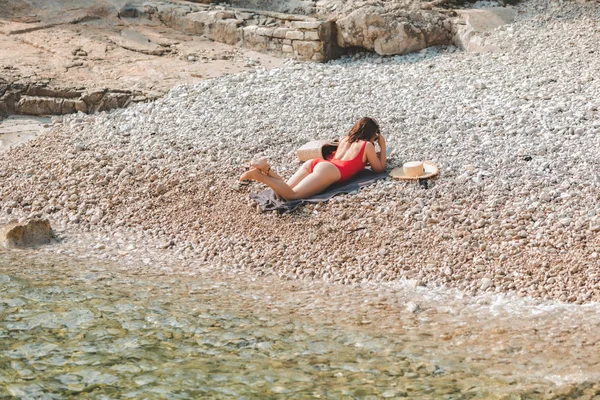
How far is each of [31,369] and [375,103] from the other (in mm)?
5598

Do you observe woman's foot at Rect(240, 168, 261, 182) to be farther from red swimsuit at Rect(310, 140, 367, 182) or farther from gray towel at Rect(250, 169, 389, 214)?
red swimsuit at Rect(310, 140, 367, 182)

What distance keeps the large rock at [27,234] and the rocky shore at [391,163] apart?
391 millimetres

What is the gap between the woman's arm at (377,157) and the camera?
24.7ft

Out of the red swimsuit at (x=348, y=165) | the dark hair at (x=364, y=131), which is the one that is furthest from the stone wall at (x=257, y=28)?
the red swimsuit at (x=348, y=165)

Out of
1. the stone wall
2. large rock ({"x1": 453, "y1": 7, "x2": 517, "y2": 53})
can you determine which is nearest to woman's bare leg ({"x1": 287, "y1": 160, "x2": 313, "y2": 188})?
the stone wall

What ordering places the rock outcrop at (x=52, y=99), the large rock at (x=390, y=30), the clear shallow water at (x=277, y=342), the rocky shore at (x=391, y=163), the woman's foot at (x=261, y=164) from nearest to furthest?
the clear shallow water at (x=277, y=342), the rocky shore at (x=391, y=163), the woman's foot at (x=261, y=164), the rock outcrop at (x=52, y=99), the large rock at (x=390, y=30)

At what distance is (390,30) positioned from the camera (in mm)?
11117

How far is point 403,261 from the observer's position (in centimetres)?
641

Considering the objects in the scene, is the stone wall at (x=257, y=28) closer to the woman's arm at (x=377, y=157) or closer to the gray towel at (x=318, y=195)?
the woman's arm at (x=377, y=157)

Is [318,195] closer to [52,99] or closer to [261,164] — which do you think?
[261,164]

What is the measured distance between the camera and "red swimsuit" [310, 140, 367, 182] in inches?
294

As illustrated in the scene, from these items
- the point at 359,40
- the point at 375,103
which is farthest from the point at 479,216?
the point at 359,40

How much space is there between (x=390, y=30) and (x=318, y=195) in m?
4.48

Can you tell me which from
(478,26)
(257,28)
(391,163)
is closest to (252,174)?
(391,163)
